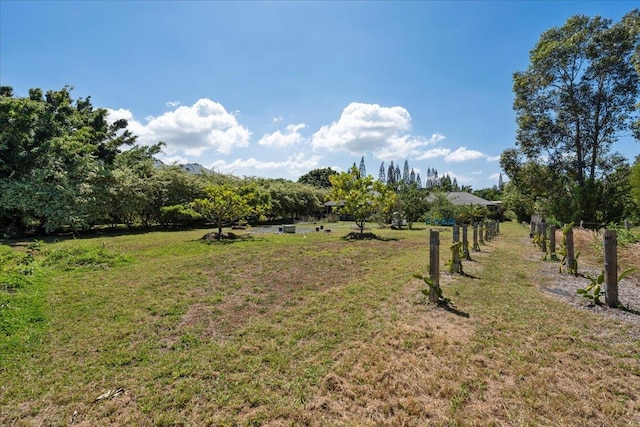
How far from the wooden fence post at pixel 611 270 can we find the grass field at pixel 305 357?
0.68 meters

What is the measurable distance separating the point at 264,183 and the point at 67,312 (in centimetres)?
2889

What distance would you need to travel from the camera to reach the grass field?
251 centimetres

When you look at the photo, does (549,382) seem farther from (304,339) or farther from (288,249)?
(288,249)

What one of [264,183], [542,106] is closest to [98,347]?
[542,106]

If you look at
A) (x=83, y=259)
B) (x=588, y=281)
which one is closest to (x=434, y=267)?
(x=588, y=281)

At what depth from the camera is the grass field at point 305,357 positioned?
2.51 meters

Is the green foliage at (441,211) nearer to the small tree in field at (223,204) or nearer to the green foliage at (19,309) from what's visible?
the small tree in field at (223,204)

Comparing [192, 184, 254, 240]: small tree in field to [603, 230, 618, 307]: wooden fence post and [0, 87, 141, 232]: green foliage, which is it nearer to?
[0, 87, 141, 232]: green foliage

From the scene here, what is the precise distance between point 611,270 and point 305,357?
5.00m

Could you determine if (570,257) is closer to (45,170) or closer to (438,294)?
(438,294)

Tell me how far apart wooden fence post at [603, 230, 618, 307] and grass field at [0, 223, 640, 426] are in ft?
2.25

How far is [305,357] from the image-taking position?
3.40 m

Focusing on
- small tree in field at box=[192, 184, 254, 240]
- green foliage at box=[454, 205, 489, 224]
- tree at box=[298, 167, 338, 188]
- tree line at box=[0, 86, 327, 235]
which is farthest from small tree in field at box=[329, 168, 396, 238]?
tree at box=[298, 167, 338, 188]

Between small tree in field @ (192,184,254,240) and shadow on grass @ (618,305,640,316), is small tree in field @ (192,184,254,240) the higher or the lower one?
the higher one
